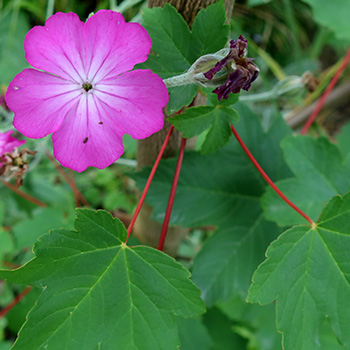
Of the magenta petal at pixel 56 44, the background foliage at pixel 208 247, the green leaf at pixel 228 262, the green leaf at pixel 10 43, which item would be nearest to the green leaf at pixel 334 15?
the background foliage at pixel 208 247

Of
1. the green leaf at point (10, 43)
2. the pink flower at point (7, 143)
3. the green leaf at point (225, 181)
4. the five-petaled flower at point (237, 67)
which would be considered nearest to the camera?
the five-petaled flower at point (237, 67)

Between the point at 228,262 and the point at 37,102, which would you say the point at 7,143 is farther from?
the point at 228,262

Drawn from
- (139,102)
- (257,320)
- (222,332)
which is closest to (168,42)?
(139,102)

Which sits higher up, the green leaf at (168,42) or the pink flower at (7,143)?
the green leaf at (168,42)

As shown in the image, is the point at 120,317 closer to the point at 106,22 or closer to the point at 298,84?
the point at 106,22

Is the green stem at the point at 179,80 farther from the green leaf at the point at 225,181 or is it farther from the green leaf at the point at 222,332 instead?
the green leaf at the point at 222,332

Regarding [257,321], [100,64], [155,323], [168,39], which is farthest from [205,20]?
[257,321]
